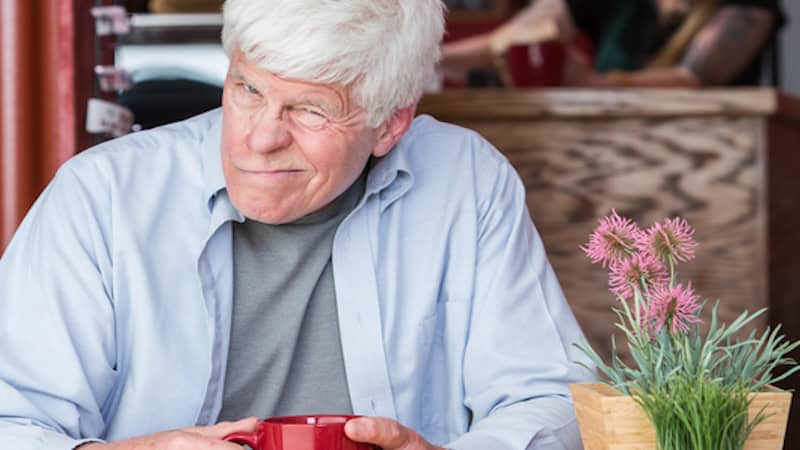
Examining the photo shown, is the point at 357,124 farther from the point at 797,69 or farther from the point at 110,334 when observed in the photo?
the point at 797,69

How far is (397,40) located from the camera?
137cm

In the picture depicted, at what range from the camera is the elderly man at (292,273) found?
1301 millimetres

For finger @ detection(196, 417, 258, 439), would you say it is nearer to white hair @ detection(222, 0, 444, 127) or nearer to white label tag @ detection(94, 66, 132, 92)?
white hair @ detection(222, 0, 444, 127)

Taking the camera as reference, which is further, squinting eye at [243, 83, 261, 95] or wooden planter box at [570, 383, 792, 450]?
squinting eye at [243, 83, 261, 95]

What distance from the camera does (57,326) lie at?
129cm

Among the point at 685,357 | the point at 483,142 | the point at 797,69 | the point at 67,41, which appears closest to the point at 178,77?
the point at 67,41

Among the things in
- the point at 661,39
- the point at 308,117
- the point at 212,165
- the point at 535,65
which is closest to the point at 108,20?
the point at 212,165

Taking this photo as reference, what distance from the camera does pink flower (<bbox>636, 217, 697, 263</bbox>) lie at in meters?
1.06

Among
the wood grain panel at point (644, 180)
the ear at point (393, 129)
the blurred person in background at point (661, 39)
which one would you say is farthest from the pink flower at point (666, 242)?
the blurred person in background at point (661, 39)

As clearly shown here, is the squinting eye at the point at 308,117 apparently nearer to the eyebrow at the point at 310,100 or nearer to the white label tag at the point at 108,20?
the eyebrow at the point at 310,100

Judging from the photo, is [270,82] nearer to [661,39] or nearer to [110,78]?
[110,78]

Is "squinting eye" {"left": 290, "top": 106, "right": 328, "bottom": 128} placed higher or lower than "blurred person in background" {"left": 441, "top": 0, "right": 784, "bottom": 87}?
higher

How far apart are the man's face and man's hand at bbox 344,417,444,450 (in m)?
0.35

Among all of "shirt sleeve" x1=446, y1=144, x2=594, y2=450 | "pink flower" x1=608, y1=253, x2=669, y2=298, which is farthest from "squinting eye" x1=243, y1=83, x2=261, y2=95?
"pink flower" x1=608, y1=253, x2=669, y2=298
